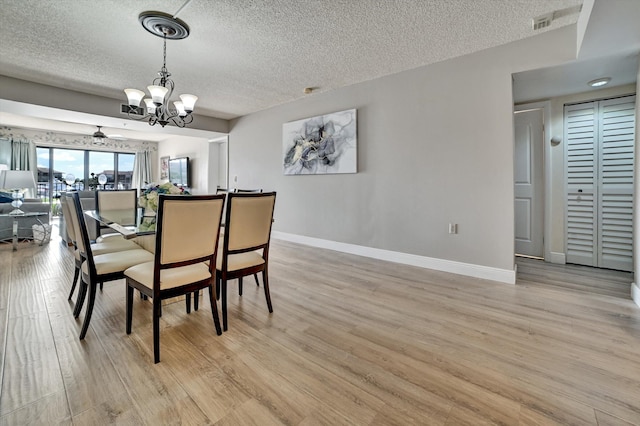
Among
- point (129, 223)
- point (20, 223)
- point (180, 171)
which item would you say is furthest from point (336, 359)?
point (180, 171)

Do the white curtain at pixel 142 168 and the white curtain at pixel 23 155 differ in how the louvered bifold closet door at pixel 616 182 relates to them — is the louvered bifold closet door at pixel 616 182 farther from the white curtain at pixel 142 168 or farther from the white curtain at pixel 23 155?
the white curtain at pixel 23 155

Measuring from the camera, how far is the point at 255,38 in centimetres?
288

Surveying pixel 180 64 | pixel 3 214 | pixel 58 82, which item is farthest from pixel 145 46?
pixel 3 214

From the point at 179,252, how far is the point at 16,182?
213 inches

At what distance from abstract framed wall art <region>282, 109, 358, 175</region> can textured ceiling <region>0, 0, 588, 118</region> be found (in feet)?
1.92

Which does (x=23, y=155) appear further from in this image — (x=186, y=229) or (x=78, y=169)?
(x=186, y=229)

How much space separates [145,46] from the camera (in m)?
3.04

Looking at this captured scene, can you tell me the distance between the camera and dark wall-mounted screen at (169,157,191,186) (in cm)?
803

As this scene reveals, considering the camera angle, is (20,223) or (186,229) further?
(20,223)

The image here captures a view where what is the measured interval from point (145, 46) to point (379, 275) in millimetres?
3613

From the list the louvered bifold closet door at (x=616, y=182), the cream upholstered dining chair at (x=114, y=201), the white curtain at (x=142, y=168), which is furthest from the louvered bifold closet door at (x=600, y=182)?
the white curtain at (x=142, y=168)

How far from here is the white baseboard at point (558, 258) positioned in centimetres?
370

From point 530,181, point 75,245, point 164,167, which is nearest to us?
point 75,245

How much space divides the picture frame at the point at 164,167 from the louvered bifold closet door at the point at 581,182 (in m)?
9.79
